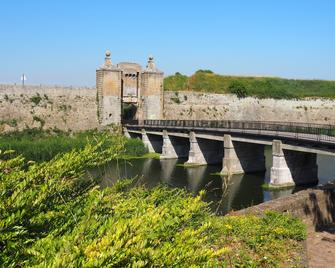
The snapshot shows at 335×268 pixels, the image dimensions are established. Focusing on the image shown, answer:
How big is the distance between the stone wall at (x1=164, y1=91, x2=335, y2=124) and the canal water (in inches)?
792

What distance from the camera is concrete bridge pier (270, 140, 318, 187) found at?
105 feet

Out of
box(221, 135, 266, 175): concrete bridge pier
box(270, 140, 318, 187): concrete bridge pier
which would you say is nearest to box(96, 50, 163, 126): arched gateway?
box(221, 135, 266, 175): concrete bridge pier

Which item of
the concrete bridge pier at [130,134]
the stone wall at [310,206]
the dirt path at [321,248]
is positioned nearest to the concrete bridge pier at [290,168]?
the stone wall at [310,206]

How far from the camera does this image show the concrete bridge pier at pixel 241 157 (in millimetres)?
38344

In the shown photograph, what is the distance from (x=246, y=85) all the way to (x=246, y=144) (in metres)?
→ 37.7

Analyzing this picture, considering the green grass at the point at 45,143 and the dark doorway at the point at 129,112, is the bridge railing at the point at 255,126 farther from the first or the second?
the green grass at the point at 45,143

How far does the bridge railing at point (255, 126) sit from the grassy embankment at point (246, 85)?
2113cm

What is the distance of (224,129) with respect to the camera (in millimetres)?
40781

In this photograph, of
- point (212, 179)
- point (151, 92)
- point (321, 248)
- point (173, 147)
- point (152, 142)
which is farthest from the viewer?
point (151, 92)

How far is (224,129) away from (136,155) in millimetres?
14062

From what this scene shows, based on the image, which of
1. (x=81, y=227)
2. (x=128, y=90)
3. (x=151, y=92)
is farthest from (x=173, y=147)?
(x=81, y=227)

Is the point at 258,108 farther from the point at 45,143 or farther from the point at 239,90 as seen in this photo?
the point at 45,143

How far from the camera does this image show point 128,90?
62.7 meters

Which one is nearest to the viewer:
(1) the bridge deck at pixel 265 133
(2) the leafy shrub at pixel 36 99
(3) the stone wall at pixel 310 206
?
(3) the stone wall at pixel 310 206
